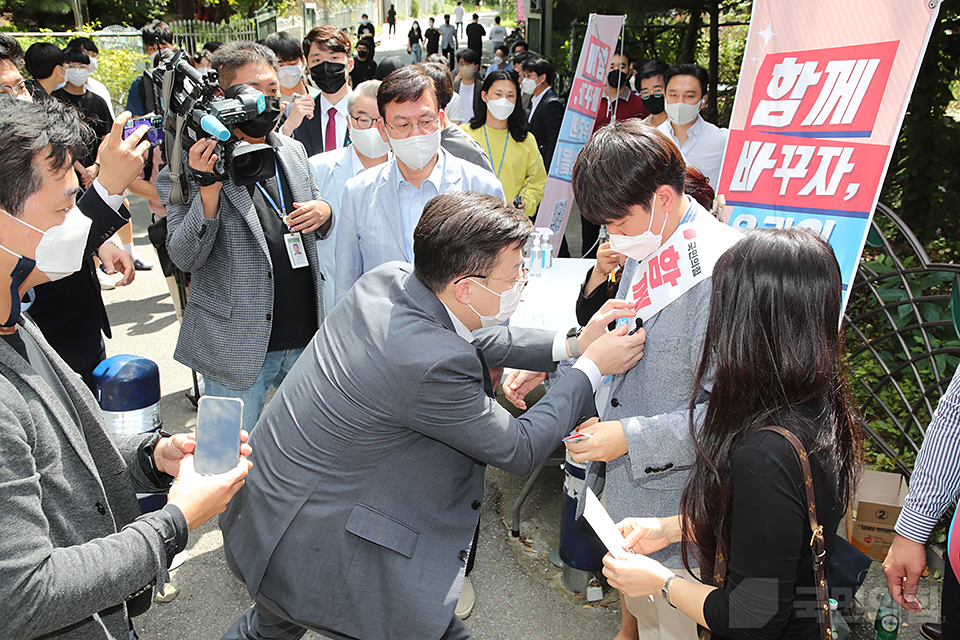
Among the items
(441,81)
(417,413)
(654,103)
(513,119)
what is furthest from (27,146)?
(654,103)

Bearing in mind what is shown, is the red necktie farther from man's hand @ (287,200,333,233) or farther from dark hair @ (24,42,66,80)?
dark hair @ (24,42,66,80)

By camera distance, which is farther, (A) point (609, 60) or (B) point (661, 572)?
(A) point (609, 60)

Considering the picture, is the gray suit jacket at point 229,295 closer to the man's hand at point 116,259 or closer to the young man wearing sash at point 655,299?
the man's hand at point 116,259

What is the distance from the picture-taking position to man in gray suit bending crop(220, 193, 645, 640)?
1.68 m

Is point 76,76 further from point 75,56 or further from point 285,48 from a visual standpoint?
point 285,48

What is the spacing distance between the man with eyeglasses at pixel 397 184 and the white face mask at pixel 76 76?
4.82 m

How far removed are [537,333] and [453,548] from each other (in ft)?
2.85

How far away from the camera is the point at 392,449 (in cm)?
175

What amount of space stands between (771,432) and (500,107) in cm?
409

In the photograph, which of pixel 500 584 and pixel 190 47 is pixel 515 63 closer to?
pixel 500 584

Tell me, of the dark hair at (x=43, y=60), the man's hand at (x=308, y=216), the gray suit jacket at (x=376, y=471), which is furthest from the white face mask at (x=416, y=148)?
the dark hair at (x=43, y=60)

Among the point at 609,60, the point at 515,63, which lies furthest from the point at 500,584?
the point at 515,63

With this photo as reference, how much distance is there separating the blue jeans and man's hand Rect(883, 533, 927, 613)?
229cm

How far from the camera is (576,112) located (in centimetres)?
580
